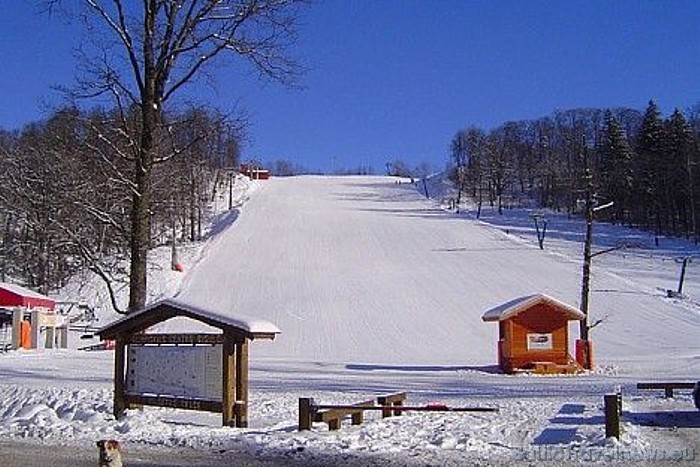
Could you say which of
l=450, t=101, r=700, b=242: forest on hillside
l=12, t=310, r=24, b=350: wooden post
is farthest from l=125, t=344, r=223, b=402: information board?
l=450, t=101, r=700, b=242: forest on hillside

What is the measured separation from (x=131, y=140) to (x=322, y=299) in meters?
32.8

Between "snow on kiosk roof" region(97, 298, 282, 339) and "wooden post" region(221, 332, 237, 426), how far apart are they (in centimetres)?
26

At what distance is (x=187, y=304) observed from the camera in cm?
1459

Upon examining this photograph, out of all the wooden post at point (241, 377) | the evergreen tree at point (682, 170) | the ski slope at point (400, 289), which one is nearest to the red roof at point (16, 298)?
the ski slope at point (400, 289)

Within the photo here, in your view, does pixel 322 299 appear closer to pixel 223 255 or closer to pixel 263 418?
pixel 223 255

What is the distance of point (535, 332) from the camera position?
28.4 m

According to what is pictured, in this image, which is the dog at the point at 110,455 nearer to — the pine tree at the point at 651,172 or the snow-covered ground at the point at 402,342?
the snow-covered ground at the point at 402,342

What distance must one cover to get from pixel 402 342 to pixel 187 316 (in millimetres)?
25340

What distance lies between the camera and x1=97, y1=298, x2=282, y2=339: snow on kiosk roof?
1392 centimetres

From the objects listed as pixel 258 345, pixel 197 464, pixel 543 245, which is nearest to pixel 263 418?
pixel 197 464

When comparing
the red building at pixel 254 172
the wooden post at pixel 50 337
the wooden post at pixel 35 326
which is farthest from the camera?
the red building at pixel 254 172

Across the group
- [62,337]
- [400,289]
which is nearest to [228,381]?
[62,337]

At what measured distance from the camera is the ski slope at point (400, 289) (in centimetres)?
3797

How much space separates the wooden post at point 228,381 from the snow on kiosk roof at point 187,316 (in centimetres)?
26
